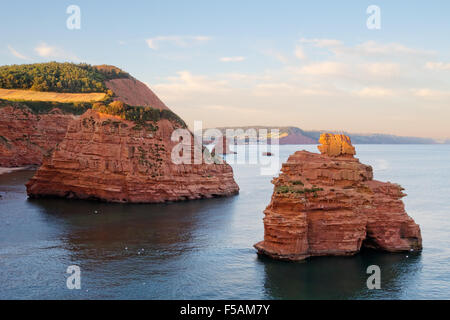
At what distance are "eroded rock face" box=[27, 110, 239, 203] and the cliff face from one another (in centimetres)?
→ 4257

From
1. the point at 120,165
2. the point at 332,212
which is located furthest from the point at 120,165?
the point at 332,212

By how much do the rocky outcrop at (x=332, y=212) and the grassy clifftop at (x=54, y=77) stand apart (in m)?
132

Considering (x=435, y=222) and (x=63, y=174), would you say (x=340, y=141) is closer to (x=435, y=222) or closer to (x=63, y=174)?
(x=435, y=222)

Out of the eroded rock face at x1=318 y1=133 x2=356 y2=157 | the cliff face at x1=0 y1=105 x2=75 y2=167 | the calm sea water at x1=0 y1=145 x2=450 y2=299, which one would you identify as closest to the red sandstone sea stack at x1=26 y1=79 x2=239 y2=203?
the calm sea water at x1=0 y1=145 x2=450 y2=299

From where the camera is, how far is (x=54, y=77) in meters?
157

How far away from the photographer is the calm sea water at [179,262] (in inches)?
1175

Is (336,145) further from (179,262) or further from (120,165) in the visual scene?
(120,165)

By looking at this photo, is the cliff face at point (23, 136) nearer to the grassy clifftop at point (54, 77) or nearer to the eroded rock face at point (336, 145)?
the grassy clifftop at point (54, 77)

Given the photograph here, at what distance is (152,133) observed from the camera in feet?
238

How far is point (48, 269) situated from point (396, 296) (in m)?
26.5

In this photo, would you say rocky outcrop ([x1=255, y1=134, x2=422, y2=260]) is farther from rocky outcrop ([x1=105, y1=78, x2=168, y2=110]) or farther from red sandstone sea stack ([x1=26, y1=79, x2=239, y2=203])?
rocky outcrop ([x1=105, y1=78, x2=168, y2=110])

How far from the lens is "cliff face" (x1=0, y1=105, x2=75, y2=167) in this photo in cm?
11206
